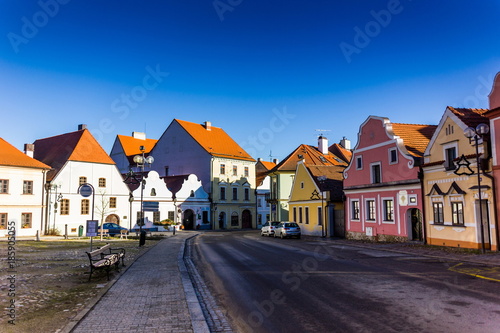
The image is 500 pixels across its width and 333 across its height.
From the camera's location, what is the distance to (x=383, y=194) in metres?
29.4

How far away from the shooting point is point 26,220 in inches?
1577

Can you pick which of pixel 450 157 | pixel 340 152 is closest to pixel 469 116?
pixel 450 157

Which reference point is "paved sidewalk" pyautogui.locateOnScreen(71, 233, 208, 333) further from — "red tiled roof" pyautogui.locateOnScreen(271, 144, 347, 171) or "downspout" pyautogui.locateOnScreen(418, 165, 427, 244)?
"red tiled roof" pyautogui.locateOnScreen(271, 144, 347, 171)

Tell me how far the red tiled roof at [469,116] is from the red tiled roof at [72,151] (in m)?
38.1

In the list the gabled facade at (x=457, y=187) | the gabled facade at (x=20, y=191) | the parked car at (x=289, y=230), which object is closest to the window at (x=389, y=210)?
the gabled facade at (x=457, y=187)

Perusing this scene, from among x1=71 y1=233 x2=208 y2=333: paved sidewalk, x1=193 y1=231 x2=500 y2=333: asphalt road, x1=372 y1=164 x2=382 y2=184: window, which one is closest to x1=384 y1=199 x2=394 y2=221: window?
x1=372 y1=164 x2=382 y2=184: window

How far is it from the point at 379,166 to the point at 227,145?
1616 inches

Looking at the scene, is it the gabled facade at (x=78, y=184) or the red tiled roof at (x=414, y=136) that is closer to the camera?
the red tiled roof at (x=414, y=136)

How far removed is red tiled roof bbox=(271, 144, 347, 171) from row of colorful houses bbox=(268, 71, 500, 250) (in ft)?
35.9

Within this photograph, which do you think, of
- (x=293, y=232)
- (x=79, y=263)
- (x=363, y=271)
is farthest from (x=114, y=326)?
(x=293, y=232)

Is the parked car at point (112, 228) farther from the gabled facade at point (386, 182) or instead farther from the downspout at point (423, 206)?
the downspout at point (423, 206)

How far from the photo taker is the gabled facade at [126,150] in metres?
67.6

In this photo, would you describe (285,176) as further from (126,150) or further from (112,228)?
(126,150)

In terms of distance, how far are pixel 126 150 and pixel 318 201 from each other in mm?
41209
